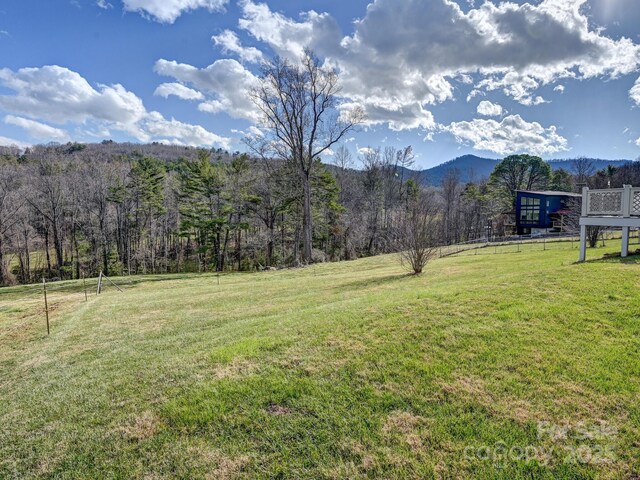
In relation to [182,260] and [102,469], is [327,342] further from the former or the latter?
[182,260]

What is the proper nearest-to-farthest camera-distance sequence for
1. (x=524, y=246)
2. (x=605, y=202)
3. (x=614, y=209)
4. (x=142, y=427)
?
1. (x=142, y=427)
2. (x=614, y=209)
3. (x=605, y=202)
4. (x=524, y=246)

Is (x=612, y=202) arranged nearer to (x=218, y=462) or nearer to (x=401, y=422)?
(x=401, y=422)

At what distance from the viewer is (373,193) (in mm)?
41375

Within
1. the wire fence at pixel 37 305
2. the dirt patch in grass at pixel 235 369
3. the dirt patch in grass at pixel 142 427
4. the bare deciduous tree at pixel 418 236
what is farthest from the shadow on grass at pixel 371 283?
the wire fence at pixel 37 305

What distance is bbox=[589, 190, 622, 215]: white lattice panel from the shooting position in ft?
30.7

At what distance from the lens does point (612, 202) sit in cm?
952

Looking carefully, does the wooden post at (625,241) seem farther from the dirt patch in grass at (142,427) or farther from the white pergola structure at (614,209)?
the dirt patch in grass at (142,427)

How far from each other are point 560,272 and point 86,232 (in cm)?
3866

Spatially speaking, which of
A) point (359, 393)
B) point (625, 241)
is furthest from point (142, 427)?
point (625, 241)

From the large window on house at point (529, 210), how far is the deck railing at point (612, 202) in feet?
92.2

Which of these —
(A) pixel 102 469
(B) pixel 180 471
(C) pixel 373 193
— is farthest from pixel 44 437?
(C) pixel 373 193

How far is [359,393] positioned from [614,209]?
10.0m

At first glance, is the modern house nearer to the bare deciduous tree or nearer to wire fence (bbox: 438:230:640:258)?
wire fence (bbox: 438:230:640:258)

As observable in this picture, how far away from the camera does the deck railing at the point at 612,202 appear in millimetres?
9016
